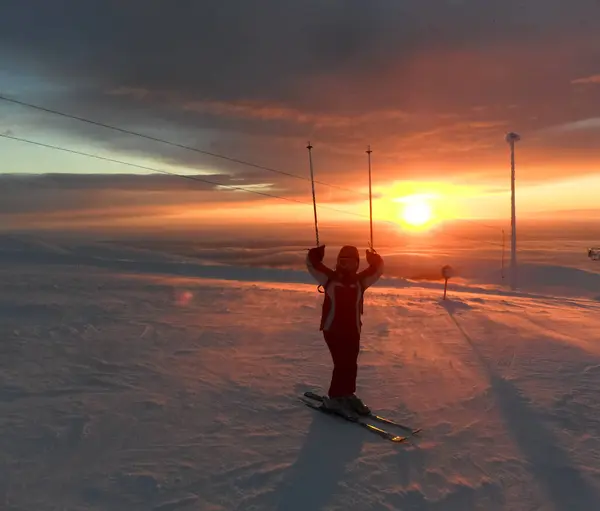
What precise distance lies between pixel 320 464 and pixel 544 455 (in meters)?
2.34

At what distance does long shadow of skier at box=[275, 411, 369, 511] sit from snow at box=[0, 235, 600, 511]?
0.7 inches

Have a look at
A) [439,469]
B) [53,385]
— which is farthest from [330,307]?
[53,385]

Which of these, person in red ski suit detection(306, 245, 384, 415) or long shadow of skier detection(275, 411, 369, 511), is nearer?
long shadow of skier detection(275, 411, 369, 511)

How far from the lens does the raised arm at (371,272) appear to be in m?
6.14

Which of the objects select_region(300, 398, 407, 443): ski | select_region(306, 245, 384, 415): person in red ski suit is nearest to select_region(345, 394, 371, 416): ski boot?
select_region(306, 245, 384, 415): person in red ski suit

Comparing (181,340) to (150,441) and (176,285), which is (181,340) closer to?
(150,441)

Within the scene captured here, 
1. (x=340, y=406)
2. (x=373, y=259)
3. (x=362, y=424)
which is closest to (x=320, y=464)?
(x=362, y=424)

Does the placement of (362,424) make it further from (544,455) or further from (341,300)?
(544,455)

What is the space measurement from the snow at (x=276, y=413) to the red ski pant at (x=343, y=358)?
1.45 ft

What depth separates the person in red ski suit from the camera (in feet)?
19.7

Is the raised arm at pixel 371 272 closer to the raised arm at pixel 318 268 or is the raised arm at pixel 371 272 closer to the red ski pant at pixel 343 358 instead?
the raised arm at pixel 318 268

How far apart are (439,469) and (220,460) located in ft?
6.98

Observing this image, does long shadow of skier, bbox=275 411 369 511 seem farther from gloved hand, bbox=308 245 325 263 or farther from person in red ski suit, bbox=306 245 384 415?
gloved hand, bbox=308 245 325 263

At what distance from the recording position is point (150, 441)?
5.18 m
